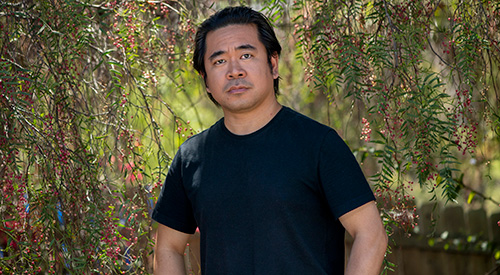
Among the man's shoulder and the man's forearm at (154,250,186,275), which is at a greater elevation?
the man's shoulder

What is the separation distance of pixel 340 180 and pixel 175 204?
1.63 feet

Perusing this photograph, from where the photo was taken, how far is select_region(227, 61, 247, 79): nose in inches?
66.0

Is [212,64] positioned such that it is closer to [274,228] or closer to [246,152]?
[246,152]

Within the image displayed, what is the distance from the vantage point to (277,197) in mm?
1578

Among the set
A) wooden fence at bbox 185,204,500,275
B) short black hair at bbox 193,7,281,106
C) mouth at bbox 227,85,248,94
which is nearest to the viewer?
mouth at bbox 227,85,248,94

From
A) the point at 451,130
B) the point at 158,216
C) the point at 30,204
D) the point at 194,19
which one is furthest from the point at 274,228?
the point at 194,19

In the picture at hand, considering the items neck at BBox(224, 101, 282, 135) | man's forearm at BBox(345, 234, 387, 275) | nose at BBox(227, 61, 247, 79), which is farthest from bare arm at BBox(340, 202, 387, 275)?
nose at BBox(227, 61, 247, 79)

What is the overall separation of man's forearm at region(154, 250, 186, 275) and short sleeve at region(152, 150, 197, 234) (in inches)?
3.0

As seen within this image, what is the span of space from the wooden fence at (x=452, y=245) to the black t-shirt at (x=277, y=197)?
3.09 metres

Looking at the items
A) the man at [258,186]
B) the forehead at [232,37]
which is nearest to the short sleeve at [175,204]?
the man at [258,186]

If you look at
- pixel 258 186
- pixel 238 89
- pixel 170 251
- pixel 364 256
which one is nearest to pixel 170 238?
pixel 170 251

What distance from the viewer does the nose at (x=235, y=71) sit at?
1.68 meters

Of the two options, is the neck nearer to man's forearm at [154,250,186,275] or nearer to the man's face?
the man's face

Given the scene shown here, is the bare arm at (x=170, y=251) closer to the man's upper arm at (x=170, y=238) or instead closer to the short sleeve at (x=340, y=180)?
the man's upper arm at (x=170, y=238)
